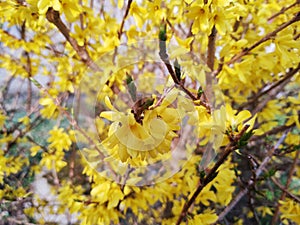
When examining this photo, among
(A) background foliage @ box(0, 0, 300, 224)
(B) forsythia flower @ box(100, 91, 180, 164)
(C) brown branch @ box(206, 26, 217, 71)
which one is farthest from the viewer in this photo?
(C) brown branch @ box(206, 26, 217, 71)

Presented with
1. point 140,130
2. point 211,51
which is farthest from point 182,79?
point 211,51

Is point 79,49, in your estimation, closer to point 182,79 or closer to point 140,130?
point 182,79

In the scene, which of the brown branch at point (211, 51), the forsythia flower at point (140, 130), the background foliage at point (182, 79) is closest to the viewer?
the forsythia flower at point (140, 130)

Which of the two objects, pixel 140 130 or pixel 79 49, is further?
pixel 79 49

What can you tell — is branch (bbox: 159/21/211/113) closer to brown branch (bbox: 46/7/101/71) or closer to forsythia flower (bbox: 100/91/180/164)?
forsythia flower (bbox: 100/91/180/164)

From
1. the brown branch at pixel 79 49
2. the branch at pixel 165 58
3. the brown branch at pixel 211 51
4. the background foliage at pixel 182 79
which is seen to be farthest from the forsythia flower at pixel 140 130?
the brown branch at pixel 79 49

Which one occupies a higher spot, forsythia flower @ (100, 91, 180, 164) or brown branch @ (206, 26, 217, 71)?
brown branch @ (206, 26, 217, 71)

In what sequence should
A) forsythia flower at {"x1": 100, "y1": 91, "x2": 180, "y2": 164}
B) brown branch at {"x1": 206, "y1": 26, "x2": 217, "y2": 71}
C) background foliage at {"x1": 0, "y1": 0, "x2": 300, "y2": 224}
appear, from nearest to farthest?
forsythia flower at {"x1": 100, "y1": 91, "x2": 180, "y2": 164}, background foliage at {"x1": 0, "y1": 0, "x2": 300, "y2": 224}, brown branch at {"x1": 206, "y1": 26, "x2": 217, "y2": 71}

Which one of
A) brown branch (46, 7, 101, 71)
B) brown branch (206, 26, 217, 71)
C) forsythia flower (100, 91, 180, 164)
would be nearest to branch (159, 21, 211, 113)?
forsythia flower (100, 91, 180, 164)

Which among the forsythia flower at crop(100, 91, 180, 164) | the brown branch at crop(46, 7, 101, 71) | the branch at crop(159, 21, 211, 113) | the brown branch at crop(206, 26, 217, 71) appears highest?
the brown branch at crop(46, 7, 101, 71)

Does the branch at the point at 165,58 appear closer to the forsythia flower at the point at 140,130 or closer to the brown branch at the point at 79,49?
the forsythia flower at the point at 140,130

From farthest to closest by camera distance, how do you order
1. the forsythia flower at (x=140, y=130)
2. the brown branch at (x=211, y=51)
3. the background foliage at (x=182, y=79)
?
1. the brown branch at (x=211, y=51)
2. the background foliage at (x=182, y=79)
3. the forsythia flower at (x=140, y=130)
